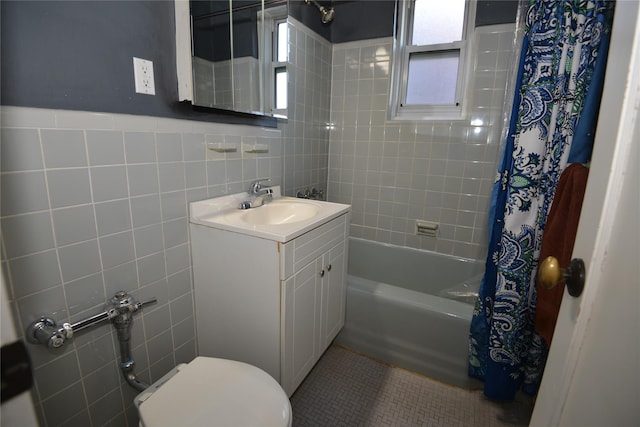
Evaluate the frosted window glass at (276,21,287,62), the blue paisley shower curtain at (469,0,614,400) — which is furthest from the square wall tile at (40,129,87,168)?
the blue paisley shower curtain at (469,0,614,400)

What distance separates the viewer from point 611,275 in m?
→ 0.44

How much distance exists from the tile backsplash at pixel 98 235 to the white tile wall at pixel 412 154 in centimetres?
121

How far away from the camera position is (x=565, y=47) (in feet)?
3.75

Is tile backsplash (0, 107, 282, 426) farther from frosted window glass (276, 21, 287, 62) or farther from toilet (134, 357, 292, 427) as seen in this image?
frosted window glass (276, 21, 287, 62)

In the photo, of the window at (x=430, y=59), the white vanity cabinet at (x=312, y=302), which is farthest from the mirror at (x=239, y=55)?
the window at (x=430, y=59)

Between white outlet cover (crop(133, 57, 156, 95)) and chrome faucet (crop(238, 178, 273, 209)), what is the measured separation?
612 mm

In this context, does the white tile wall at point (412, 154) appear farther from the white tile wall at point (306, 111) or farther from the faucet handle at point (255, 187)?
the faucet handle at point (255, 187)

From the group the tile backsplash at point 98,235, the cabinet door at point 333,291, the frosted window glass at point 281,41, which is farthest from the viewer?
the frosted window glass at point 281,41

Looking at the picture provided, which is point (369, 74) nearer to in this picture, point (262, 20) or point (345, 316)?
point (262, 20)

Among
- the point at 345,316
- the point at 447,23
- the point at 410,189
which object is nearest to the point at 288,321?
the point at 345,316

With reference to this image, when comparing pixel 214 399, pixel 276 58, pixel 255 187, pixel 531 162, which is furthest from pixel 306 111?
pixel 214 399

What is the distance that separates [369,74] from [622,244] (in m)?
2.04

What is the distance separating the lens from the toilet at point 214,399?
0.84 m

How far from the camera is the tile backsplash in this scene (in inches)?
31.3
